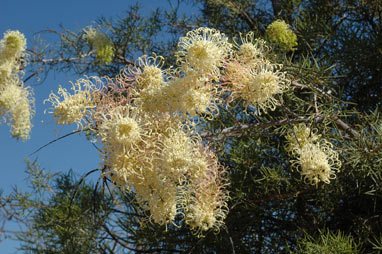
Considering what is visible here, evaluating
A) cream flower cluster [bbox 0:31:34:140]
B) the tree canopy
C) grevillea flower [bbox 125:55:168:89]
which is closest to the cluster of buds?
the tree canopy

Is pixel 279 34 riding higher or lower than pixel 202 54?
higher

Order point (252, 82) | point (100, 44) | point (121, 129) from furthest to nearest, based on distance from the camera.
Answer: point (100, 44), point (252, 82), point (121, 129)

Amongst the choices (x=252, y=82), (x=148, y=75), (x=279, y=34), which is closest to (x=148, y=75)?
(x=148, y=75)

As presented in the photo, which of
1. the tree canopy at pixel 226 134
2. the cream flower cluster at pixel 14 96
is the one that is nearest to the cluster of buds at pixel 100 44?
the tree canopy at pixel 226 134

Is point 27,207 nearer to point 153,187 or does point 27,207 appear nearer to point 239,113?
point 239,113

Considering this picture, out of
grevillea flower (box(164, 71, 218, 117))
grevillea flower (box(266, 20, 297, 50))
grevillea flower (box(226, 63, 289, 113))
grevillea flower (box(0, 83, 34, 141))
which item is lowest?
grevillea flower (box(164, 71, 218, 117))

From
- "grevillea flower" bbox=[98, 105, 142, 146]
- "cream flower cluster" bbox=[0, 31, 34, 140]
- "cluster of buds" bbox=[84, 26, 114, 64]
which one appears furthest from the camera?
"cluster of buds" bbox=[84, 26, 114, 64]

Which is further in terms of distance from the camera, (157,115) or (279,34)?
(279,34)

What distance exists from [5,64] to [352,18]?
5.88 feet

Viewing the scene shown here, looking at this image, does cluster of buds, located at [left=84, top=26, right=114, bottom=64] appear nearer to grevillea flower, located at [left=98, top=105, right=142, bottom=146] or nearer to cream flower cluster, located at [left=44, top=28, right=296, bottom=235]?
cream flower cluster, located at [left=44, top=28, right=296, bottom=235]

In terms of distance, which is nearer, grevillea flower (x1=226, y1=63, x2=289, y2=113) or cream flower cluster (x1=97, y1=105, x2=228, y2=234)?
cream flower cluster (x1=97, y1=105, x2=228, y2=234)

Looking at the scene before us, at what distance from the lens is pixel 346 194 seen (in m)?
1.73

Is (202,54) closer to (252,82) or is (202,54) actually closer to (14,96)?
(252,82)

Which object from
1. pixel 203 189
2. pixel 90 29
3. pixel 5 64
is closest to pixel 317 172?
pixel 203 189
